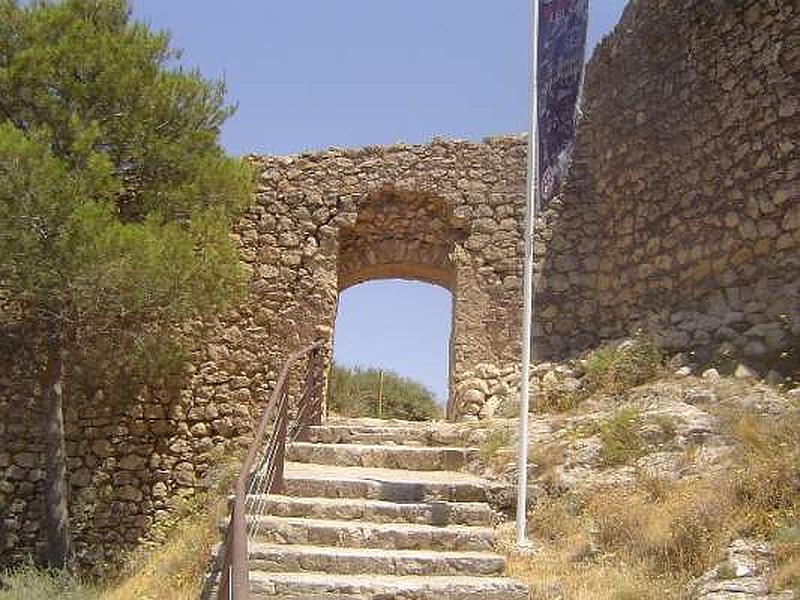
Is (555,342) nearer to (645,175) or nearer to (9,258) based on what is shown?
(645,175)

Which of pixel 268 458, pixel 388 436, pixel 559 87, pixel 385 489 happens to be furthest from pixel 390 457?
pixel 559 87

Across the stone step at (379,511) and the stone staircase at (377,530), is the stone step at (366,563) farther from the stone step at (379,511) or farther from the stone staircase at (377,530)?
the stone step at (379,511)

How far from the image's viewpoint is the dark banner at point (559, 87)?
7.09 m

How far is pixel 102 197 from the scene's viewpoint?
29.0 feet

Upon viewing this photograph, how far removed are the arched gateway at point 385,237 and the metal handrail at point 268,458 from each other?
114 centimetres

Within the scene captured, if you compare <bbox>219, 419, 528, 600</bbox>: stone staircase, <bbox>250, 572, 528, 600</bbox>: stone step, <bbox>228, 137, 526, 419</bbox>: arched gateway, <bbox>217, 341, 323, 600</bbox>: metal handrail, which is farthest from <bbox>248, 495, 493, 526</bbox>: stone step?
<bbox>228, 137, 526, 419</bbox>: arched gateway

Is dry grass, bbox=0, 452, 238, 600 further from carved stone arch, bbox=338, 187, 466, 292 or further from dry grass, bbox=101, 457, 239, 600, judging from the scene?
carved stone arch, bbox=338, 187, 466, 292

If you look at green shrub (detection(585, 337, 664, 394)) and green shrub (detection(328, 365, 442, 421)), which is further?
green shrub (detection(328, 365, 442, 421))

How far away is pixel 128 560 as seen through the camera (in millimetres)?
9453

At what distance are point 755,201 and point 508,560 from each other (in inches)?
177

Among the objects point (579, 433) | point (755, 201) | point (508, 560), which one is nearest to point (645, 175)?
point (755, 201)

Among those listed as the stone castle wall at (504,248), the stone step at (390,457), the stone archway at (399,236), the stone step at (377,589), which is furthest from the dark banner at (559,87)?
the stone archway at (399,236)

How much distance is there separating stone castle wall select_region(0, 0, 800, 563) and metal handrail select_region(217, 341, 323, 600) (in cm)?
143

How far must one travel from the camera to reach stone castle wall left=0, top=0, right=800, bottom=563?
8797mm
